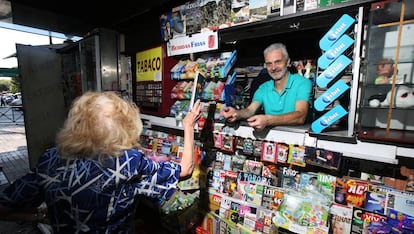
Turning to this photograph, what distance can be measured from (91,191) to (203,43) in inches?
60.9

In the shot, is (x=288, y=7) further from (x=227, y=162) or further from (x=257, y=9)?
(x=227, y=162)

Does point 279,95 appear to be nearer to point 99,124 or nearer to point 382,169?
point 382,169

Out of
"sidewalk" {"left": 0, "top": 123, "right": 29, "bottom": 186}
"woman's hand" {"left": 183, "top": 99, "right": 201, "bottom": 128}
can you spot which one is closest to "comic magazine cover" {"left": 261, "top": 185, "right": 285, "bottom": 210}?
"woman's hand" {"left": 183, "top": 99, "right": 201, "bottom": 128}

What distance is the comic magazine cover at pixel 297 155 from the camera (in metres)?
1.49

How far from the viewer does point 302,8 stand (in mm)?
1375

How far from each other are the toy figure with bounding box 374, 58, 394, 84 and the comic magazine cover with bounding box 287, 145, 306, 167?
61cm

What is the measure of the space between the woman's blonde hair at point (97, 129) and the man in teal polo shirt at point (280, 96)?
89 centimetres

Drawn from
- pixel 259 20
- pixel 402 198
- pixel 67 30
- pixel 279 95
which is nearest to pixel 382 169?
pixel 402 198

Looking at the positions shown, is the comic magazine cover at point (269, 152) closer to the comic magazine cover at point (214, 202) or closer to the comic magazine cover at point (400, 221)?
the comic magazine cover at point (214, 202)

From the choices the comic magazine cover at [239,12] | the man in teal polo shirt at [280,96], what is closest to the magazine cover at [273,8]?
the comic magazine cover at [239,12]

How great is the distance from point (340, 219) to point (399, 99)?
81cm

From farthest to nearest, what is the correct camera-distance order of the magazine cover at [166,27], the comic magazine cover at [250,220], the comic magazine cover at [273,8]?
the magazine cover at [166,27] < the comic magazine cover at [250,220] < the comic magazine cover at [273,8]

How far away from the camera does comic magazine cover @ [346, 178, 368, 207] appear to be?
1.31 meters

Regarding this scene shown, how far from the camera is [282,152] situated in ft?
5.20
